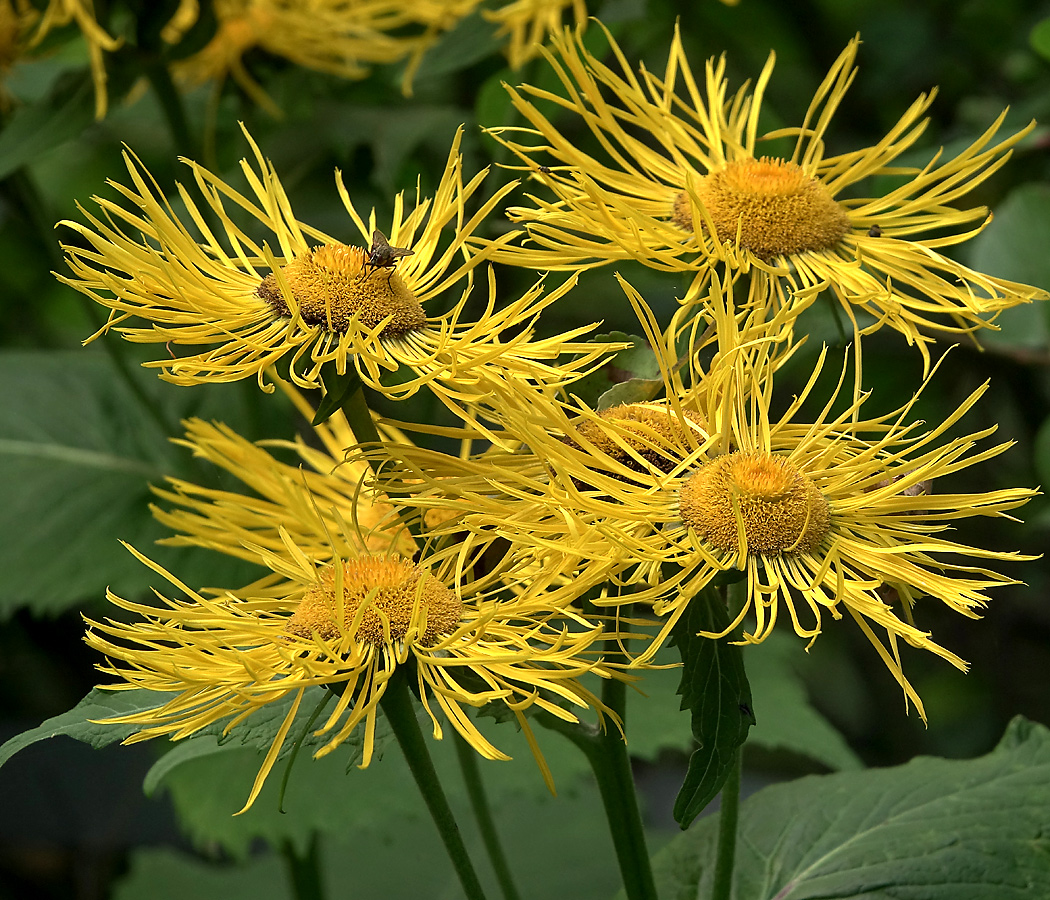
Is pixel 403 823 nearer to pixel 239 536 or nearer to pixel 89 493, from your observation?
pixel 89 493

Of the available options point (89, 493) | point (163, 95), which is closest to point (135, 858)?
point (89, 493)

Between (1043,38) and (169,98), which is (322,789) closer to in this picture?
(169,98)

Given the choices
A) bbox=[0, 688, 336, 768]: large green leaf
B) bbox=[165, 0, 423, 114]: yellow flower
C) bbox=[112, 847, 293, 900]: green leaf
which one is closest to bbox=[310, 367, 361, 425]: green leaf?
bbox=[0, 688, 336, 768]: large green leaf

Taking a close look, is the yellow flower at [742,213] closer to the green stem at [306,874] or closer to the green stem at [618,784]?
the green stem at [618,784]

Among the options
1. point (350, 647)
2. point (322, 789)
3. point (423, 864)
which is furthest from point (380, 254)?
point (423, 864)

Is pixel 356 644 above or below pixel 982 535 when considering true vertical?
above
